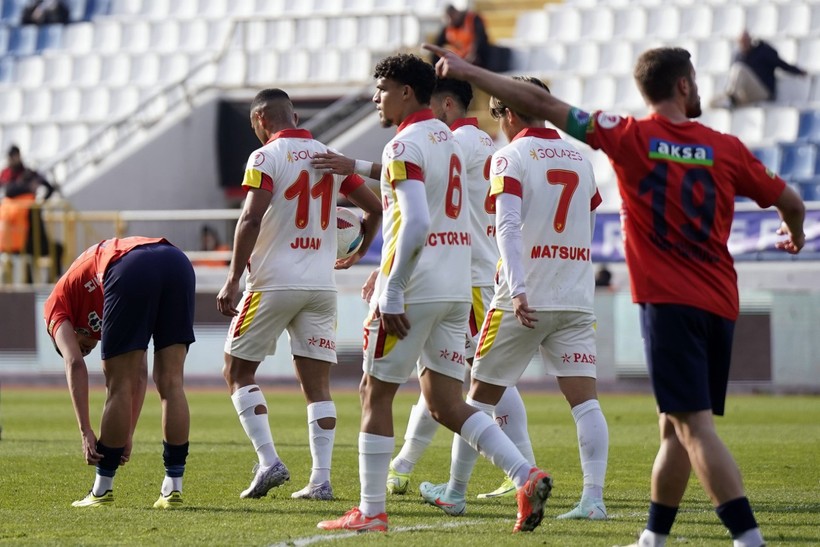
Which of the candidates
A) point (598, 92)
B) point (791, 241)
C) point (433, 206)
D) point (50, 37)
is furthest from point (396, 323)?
point (50, 37)

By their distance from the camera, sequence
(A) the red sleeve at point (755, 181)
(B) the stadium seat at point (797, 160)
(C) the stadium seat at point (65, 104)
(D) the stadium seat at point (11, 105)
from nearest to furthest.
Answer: (A) the red sleeve at point (755, 181) → (B) the stadium seat at point (797, 160) → (C) the stadium seat at point (65, 104) → (D) the stadium seat at point (11, 105)

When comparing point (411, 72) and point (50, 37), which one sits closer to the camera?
point (411, 72)

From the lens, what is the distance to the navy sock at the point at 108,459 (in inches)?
306

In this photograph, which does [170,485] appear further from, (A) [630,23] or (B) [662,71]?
(A) [630,23]

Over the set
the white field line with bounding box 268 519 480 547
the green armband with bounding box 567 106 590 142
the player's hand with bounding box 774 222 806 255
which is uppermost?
the green armband with bounding box 567 106 590 142

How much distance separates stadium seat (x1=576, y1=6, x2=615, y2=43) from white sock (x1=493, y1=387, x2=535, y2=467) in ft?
58.3

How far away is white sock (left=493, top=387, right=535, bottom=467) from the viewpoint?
337 inches

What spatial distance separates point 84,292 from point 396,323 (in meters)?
2.12

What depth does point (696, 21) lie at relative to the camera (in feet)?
81.3

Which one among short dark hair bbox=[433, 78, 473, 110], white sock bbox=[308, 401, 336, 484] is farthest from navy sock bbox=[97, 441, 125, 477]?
short dark hair bbox=[433, 78, 473, 110]

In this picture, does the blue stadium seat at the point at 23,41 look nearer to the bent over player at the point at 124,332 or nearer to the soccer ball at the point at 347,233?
the soccer ball at the point at 347,233

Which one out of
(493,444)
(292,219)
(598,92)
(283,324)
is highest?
(598,92)

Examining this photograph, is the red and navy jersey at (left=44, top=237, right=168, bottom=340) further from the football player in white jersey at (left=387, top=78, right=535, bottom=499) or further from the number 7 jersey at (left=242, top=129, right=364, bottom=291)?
the football player in white jersey at (left=387, top=78, right=535, bottom=499)

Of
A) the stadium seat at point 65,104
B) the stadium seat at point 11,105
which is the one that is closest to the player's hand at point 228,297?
the stadium seat at point 65,104
